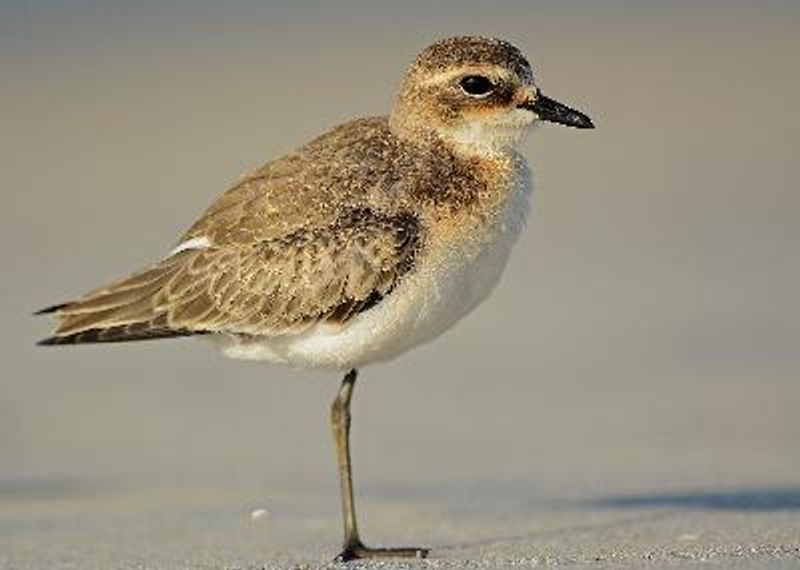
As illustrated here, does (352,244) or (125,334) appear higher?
(352,244)

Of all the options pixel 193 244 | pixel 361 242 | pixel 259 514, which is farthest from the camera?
pixel 259 514

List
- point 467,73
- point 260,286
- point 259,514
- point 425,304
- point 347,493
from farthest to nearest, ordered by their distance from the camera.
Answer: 1. point 259,514
2. point 467,73
3. point 260,286
4. point 347,493
5. point 425,304

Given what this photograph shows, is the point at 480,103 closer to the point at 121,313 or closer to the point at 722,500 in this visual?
the point at 121,313

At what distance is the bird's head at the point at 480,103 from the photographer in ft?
28.9

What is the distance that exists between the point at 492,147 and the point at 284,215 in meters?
0.73

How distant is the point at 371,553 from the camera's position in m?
8.43

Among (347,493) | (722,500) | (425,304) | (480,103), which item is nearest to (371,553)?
(347,493)

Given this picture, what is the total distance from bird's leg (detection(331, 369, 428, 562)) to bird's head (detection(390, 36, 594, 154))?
87 cm

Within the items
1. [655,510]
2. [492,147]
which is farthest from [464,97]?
[655,510]

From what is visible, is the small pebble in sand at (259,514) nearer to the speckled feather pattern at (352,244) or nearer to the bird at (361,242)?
the bird at (361,242)

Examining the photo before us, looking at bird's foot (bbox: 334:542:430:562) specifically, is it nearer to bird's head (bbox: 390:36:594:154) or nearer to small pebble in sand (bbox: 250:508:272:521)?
small pebble in sand (bbox: 250:508:272:521)

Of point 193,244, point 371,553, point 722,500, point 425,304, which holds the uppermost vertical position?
point 193,244

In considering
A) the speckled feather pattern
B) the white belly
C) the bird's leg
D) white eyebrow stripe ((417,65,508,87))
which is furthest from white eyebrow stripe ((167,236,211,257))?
white eyebrow stripe ((417,65,508,87))

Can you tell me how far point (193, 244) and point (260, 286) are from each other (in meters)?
0.37
